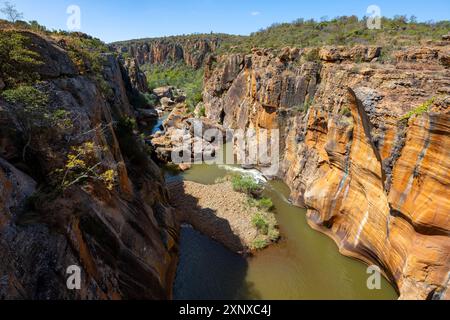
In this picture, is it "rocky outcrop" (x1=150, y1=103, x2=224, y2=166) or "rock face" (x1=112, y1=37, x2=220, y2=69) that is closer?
"rocky outcrop" (x1=150, y1=103, x2=224, y2=166)

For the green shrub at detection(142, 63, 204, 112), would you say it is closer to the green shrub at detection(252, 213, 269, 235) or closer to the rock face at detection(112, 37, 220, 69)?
the rock face at detection(112, 37, 220, 69)

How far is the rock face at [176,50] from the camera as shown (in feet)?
278

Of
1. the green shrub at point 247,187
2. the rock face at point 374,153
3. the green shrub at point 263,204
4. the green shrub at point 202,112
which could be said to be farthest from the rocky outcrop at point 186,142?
Answer: the green shrub at point 263,204

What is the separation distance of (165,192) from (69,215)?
9965 mm

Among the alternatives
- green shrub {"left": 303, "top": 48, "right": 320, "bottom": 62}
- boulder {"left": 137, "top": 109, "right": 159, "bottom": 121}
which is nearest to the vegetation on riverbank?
green shrub {"left": 303, "top": 48, "right": 320, "bottom": 62}

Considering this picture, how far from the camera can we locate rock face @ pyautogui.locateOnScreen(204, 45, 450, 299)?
28.8 feet

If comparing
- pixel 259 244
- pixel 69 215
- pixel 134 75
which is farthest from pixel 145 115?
pixel 69 215

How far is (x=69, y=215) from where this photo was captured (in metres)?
6.70

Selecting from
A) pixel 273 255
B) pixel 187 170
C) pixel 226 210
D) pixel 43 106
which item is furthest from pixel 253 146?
pixel 43 106

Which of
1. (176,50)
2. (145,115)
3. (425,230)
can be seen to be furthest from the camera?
(176,50)

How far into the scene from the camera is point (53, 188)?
7.42m

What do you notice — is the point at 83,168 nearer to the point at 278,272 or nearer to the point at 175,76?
the point at 278,272

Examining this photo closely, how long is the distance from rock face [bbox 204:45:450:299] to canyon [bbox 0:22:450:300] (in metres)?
0.05

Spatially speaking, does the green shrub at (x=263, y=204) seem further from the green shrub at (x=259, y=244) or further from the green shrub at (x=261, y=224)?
the green shrub at (x=259, y=244)
